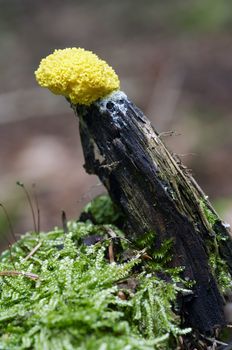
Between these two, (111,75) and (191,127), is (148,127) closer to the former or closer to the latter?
(111,75)

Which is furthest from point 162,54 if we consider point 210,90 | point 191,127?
point 191,127

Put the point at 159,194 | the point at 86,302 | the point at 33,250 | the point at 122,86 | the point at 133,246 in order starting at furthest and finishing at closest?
the point at 122,86 → the point at 33,250 → the point at 133,246 → the point at 159,194 → the point at 86,302

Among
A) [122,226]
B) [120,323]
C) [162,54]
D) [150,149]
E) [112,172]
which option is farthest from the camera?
[162,54]

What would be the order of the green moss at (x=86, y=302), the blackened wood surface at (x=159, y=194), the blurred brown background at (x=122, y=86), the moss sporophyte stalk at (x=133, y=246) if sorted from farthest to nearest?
the blurred brown background at (x=122, y=86)
the blackened wood surface at (x=159, y=194)
the moss sporophyte stalk at (x=133, y=246)
the green moss at (x=86, y=302)

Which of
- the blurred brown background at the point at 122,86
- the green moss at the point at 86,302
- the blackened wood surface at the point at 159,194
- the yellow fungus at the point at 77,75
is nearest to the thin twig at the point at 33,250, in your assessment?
the green moss at the point at 86,302

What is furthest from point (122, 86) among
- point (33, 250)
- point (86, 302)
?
point (86, 302)

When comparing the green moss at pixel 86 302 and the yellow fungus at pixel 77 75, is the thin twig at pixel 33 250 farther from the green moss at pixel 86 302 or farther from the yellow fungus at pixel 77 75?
the yellow fungus at pixel 77 75

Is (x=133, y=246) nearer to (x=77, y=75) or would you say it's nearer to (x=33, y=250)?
(x=33, y=250)
